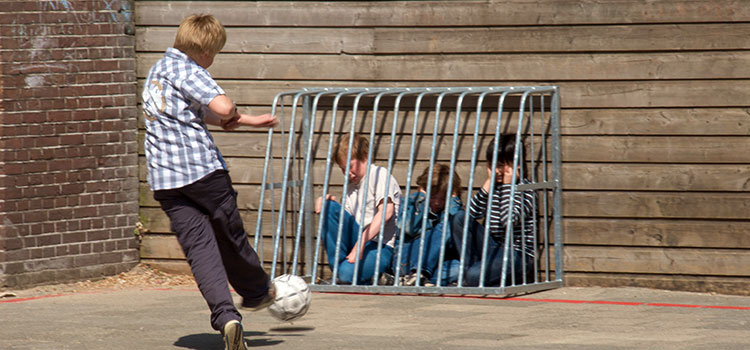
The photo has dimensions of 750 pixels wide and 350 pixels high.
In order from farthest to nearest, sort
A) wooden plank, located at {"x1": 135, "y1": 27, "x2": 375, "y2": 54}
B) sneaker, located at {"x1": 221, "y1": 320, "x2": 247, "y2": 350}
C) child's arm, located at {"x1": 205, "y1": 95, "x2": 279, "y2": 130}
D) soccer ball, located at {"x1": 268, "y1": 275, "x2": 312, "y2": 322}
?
wooden plank, located at {"x1": 135, "y1": 27, "x2": 375, "y2": 54} → soccer ball, located at {"x1": 268, "y1": 275, "x2": 312, "y2": 322} → child's arm, located at {"x1": 205, "y1": 95, "x2": 279, "y2": 130} → sneaker, located at {"x1": 221, "y1": 320, "x2": 247, "y2": 350}

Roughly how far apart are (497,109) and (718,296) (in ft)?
6.34

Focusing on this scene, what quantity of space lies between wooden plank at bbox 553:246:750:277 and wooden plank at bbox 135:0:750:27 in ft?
5.00

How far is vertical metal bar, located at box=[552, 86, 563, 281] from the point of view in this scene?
753 centimetres

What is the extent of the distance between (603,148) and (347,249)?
6.37 feet

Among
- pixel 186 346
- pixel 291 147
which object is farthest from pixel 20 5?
pixel 186 346

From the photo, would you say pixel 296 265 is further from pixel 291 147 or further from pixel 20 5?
pixel 20 5

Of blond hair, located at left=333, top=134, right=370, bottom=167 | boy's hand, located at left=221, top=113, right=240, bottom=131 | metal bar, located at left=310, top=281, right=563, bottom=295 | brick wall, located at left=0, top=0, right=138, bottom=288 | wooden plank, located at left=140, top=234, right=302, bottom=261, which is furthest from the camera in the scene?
wooden plank, located at left=140, top=234, right=302, bottom=261

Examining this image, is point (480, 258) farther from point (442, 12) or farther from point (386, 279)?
point (442, 12)

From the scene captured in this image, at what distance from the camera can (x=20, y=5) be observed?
768 centimetres

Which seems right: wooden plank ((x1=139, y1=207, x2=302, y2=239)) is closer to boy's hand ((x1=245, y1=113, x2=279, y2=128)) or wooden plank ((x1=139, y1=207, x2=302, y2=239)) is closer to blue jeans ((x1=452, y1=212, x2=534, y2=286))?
blue jeans ((x1=452, y1=212, x2=534, y2=286))

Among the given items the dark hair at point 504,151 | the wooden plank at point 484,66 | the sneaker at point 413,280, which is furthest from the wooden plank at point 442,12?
the sneaker at point 413,280

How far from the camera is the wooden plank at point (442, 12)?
23.8 feet

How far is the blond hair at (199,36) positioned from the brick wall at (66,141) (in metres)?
2.70

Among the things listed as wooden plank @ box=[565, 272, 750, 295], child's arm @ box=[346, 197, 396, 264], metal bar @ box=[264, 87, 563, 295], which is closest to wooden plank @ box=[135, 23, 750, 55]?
metal bar @ box=[264, 87, 563, 295]
